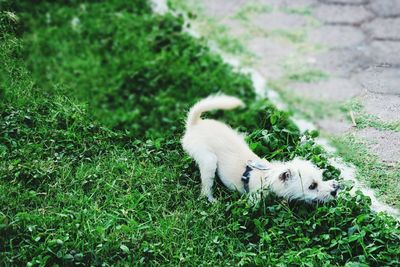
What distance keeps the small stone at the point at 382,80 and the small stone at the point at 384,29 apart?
763 mm

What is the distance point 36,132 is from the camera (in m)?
4.52

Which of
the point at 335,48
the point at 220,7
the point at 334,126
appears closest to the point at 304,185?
the point at 334,126

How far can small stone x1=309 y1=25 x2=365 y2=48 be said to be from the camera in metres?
5.34

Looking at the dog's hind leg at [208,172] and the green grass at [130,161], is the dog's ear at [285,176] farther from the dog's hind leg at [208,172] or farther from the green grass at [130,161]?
the dog's hind leg at [208,172]

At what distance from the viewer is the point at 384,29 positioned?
17.2 ft

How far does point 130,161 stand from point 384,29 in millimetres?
2388

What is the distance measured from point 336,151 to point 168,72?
1.76 m

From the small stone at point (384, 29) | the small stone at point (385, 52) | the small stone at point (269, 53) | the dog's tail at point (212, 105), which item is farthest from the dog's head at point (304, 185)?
the small stone at point (384, 29)

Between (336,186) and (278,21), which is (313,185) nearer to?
(336,186)

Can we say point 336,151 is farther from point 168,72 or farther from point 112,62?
point 112,62

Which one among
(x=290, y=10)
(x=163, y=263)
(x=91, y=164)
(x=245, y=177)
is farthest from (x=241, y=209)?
(x=290, y=10)

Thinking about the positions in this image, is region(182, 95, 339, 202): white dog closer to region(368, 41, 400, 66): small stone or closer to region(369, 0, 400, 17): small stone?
region(368, 41, 400, 66): small stone

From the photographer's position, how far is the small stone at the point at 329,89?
14.7 ft

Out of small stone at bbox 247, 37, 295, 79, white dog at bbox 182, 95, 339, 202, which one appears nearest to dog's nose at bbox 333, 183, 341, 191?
white dog at bbox 182, 95, 339, 202
